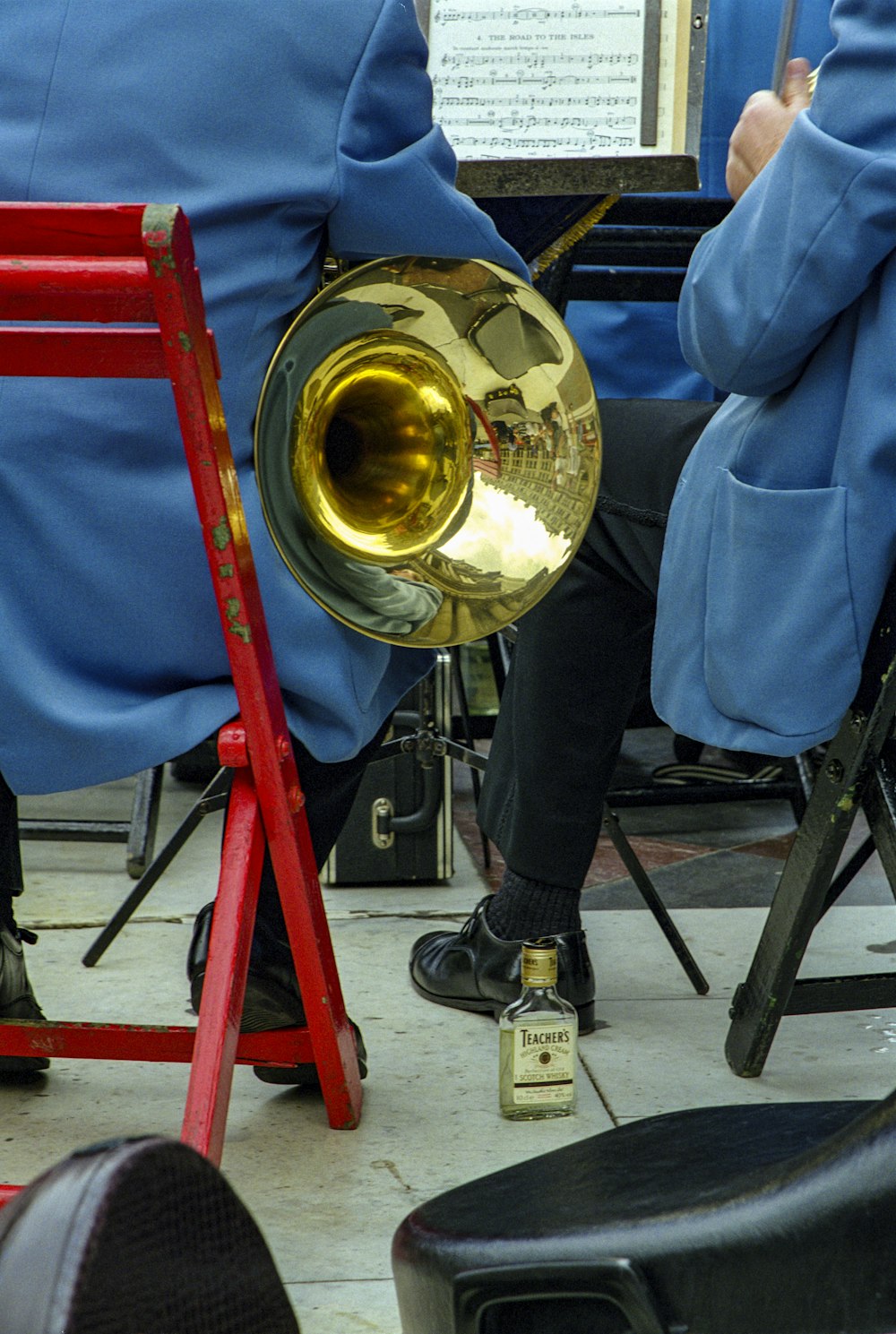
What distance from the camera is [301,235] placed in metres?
1.38

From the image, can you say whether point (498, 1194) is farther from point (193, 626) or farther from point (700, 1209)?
point (193, 626)

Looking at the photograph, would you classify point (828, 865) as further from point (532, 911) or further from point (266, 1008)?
point (266, 1008)

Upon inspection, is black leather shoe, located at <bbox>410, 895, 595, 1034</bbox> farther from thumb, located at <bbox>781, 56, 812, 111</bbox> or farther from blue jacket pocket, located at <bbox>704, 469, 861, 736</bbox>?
thumb, located at <bbox>781, 56, 812, 111</bbox>

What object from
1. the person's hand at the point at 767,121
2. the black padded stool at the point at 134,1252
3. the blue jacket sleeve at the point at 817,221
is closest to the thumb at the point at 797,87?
the person's hand at the point at 767,121

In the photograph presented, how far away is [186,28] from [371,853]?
59.8 inches

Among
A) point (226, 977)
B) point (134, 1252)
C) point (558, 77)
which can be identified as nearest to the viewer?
point (134, 1252)

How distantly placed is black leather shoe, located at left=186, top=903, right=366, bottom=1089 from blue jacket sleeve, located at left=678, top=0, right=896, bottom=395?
0.74 meters

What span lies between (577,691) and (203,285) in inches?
29.6

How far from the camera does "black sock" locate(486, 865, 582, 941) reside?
188 cm

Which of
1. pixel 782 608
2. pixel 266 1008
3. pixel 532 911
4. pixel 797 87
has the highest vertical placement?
pixel 797 87

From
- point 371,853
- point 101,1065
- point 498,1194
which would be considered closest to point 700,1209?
point 498,1194

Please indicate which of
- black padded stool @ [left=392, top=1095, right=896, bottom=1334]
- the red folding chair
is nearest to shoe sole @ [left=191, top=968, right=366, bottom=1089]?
the red folding chair

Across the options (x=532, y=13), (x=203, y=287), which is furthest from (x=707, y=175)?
(x=203, y=287)

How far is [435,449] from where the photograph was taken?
5.08ft
